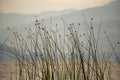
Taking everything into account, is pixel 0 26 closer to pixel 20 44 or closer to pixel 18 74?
pixel 20 44

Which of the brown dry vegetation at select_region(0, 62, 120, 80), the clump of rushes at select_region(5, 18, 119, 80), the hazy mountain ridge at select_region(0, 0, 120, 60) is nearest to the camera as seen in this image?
the clump of rushes at select_region(5, 18, 119, 80)

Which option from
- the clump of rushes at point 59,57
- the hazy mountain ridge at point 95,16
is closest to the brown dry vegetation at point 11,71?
the clump of rushes at point 59,57

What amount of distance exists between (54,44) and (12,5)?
73 centimetres

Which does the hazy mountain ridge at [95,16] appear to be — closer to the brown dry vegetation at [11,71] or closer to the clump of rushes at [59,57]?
the clump of rushes at [59,57]

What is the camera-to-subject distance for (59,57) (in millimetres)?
2184

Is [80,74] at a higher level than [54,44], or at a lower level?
lower

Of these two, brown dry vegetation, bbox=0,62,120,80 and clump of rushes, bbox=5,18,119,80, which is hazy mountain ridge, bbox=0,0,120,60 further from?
brown dry vegetation, bbox=0,62,120,80

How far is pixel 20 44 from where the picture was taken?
245 cm

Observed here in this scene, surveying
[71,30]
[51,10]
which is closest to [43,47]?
[71,30]

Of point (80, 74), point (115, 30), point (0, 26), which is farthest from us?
point (0, 26)

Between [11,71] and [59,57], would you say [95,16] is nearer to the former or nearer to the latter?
[59,57]

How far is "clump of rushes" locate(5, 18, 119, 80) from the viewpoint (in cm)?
206

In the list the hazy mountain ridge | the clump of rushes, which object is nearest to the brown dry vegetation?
the clump of rushes

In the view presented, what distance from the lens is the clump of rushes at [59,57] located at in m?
2.06
